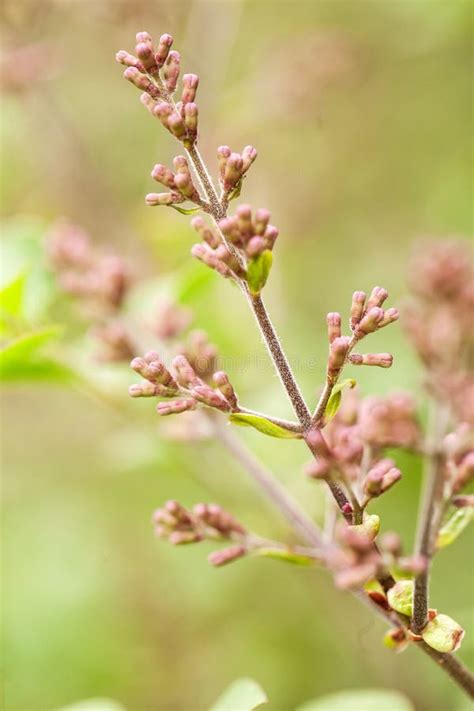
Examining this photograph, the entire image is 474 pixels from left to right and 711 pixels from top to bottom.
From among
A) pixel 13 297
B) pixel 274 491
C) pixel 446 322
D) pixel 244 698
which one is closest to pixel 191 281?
pixel 13 297

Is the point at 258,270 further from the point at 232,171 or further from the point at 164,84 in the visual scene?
the point at 164,84

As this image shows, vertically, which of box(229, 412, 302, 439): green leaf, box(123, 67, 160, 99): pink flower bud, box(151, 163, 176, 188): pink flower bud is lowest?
box(229, 412, 302, 439): green leaf

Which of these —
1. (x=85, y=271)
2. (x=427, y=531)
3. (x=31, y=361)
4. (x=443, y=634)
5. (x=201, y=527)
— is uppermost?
(x=85, y=271)

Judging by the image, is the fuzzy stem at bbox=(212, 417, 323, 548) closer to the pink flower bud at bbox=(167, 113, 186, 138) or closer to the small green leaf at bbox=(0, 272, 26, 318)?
the small green leaf at bbox=(0, 272, 26, 318)

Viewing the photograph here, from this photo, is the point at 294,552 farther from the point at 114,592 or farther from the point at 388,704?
the point at 114,592

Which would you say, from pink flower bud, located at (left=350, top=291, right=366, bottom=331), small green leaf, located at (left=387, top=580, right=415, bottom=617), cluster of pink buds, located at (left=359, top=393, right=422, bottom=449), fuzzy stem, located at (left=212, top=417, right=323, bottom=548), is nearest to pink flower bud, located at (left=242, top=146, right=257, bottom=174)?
pink flower bud, located at (left=350, top=291, right=366, bottom=331)

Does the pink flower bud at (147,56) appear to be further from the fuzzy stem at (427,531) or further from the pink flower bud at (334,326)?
the fuzzy stem at (427,531)

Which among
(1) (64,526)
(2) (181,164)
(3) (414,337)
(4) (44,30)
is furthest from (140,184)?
(2) (181,164)
